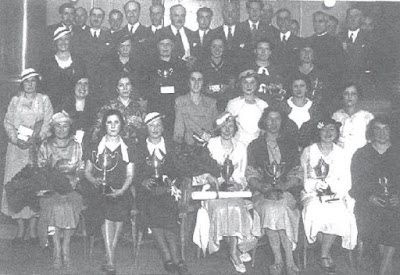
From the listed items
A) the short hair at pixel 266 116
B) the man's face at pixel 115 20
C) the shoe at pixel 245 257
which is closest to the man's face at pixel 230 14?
the man's face at pixel 115 20

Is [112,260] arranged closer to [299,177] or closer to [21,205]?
[21,205]

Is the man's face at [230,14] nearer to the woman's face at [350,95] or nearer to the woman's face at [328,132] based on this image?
the woman's face at [350,95]

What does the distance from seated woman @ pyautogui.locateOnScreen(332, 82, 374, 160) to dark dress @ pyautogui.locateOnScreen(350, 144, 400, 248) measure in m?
0.55

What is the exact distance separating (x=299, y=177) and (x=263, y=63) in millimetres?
1717

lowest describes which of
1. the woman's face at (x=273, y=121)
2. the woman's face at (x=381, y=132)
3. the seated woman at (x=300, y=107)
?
the woman's face at (x=381, y=132)

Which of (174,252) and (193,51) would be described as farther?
(193,51)

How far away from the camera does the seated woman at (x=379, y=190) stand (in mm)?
6133

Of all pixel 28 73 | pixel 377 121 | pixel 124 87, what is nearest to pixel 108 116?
pixel 124 87

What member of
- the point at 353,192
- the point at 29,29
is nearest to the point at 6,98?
the point at 29,29

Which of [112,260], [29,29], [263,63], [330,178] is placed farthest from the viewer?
[29,29]

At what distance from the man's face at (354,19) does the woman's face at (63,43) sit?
3.41 meters

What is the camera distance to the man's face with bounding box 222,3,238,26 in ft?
27.1

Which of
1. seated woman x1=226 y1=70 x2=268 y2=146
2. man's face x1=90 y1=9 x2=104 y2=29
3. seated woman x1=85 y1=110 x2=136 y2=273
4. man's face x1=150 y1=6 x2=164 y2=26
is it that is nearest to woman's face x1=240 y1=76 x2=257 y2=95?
seated woman x1=226 y1=70 x2=268 y2=146

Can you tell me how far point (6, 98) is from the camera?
25.3ft
